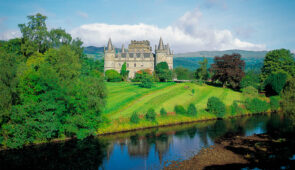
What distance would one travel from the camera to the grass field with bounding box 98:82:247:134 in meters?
29.8

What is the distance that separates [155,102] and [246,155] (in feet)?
63.9

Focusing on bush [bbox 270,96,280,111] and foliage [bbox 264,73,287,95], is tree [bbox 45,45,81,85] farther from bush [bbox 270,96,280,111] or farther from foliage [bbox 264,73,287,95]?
foliage [bbox 264,73,287,95]

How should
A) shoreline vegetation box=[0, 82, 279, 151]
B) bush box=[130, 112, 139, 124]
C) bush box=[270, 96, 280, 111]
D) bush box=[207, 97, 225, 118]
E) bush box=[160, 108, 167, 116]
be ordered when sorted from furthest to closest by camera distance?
1. bush box=[270, 96, 280, 111]
2. bush box=[207, 97, 225, 118]
3. bush box=[160, 108, 167, 116]
4. bush box=[130, 112, 139, 124]
5. shoreline vegetation box=[0, 82, 279, 151]

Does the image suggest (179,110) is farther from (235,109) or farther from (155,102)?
(235,109)

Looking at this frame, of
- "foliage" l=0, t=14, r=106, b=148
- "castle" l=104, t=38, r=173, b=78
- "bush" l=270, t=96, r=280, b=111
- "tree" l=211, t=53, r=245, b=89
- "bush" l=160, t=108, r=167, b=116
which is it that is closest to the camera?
"foliage" l=0, t=14, r=106, b=148

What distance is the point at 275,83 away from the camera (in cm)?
4650

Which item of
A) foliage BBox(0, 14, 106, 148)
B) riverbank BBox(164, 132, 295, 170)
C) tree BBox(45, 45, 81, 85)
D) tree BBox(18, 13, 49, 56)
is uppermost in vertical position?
tree BBox(18, 13, 49, 56)

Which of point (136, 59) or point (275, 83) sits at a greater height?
point (136, 59)

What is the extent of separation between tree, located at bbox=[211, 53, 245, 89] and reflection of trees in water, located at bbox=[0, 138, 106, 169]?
35513 mm

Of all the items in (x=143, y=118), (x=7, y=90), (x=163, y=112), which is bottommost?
(x=143, y=118)

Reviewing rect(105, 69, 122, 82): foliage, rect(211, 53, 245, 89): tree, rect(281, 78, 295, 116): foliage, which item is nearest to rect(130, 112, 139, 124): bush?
rect(281, 78, 295, 116): foliage

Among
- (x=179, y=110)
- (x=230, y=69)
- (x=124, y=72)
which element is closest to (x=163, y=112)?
(x=179, y=110)

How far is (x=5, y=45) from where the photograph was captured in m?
38.0

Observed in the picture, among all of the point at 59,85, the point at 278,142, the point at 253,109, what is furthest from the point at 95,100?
the point at 253,109
